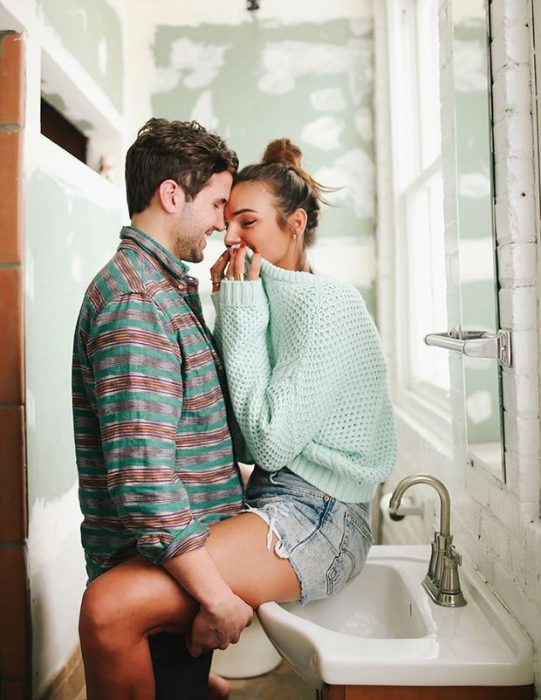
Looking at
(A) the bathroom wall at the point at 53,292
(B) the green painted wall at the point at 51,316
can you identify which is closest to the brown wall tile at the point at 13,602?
(A) the bathroom wall at the point at 53,292

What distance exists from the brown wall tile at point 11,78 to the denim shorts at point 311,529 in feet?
3.52

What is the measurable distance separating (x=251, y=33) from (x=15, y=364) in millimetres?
2025

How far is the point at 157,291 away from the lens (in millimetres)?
1163


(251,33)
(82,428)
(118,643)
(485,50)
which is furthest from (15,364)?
(251,33)

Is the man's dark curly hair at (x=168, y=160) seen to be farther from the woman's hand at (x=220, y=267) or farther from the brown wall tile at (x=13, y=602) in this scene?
the brown wall tile at (x=13, y=602)

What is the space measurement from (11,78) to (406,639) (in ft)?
5.14

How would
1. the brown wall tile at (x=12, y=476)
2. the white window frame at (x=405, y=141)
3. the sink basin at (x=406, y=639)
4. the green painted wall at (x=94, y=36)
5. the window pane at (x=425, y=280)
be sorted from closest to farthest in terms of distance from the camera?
the sink basin at (x=406, y=639) < the brown wall tile at (x=12, y=476) < the green painted wall at (x=94, y=36) < the window pane at (x=425, y=280) < the white window frame at (x=405, y=141)

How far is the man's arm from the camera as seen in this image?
3.40 feet

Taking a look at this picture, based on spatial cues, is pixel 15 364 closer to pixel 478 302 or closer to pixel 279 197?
pixel 279 197

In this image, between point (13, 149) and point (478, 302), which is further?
point (13, 149)

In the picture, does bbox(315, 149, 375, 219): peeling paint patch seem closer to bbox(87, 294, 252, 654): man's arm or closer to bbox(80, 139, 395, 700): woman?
bbox(80, 139, 395, 700): woman

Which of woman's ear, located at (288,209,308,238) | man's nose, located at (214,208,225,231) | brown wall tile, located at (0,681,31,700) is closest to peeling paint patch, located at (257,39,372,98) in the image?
woman's ear, located at (288,209,308,238)

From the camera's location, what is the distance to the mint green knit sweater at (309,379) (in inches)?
47.9

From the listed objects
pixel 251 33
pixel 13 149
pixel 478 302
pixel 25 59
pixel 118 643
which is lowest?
pixel 118 643
